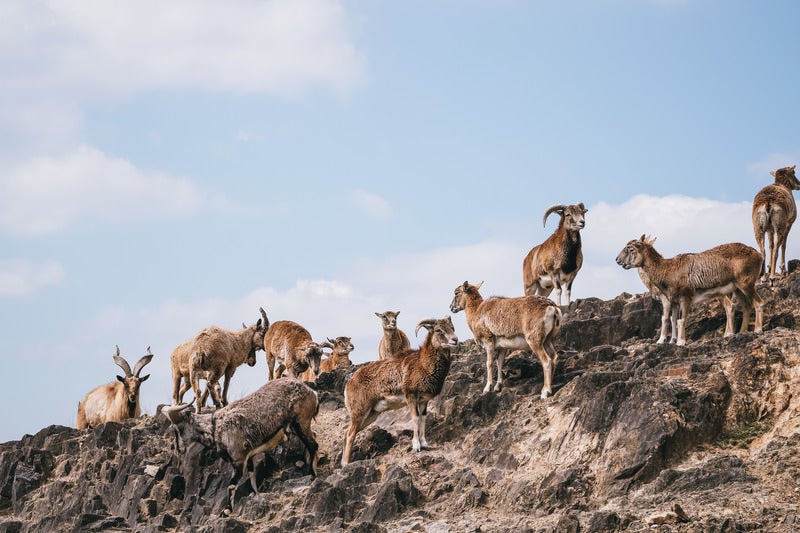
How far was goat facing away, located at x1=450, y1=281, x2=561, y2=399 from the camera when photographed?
63.3ft

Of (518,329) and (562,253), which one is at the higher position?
(562,253)

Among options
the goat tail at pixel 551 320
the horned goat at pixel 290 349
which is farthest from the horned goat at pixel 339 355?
the goat tail at pixel 551 320

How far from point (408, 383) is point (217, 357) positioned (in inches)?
304

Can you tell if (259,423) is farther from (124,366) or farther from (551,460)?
(124,366)

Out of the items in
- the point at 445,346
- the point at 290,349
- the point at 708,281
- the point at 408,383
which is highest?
the point at 290,349

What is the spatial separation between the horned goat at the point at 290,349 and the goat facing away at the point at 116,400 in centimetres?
342

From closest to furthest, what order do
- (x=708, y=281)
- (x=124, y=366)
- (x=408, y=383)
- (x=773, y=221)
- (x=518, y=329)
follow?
(x=408, y=383), (x=518, y=329), (x=708, y=281), (x=773, y=221), (x=124, y=366)

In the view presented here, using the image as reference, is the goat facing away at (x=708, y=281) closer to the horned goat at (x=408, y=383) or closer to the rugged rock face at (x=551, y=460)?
the rugged rock face at (x=551, y=460)

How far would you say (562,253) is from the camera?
1029 inches

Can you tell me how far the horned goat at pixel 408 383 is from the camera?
19219 mm

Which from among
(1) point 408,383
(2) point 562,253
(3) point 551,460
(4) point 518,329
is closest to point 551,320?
(4) point 518,329

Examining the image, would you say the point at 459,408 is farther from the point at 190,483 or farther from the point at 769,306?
the point at 769,306

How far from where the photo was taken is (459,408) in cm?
1972

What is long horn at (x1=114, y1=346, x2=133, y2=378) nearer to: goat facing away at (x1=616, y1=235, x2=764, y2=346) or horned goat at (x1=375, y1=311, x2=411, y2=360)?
horned goat at (x1=375, y1=311, x2=411, y2=360)
